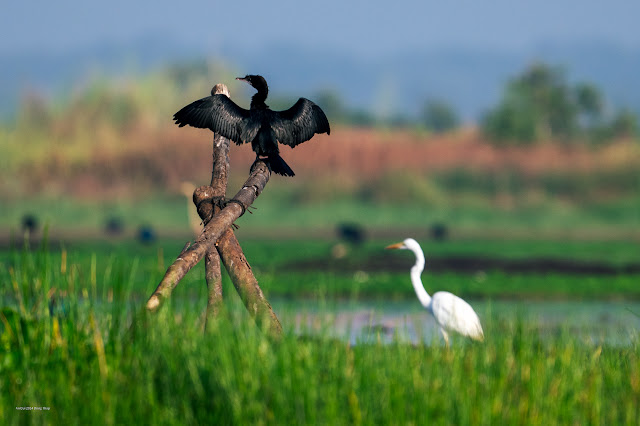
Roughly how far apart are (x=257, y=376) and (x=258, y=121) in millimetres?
2501

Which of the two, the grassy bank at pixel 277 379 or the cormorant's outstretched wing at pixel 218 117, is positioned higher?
the cormorant's outstretched wing at pixel 218 117

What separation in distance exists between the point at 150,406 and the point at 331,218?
3773cm

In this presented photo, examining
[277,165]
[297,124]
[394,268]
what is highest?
[297,124]

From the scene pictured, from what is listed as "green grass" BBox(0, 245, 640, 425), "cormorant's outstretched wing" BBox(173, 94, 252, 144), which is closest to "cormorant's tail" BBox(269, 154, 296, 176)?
"cormorant's outstretched wing" BBox(173, 94, 252, 144)

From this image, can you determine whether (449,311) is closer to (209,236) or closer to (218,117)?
(209,236)

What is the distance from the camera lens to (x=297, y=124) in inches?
319

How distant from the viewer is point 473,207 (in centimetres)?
4572

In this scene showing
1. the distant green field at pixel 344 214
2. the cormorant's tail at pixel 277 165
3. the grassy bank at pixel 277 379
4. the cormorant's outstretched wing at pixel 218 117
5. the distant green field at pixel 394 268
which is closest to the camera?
the grassy bank at pixel 277 379

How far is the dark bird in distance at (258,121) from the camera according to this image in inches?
308

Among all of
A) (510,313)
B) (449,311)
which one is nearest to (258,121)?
(449,311)

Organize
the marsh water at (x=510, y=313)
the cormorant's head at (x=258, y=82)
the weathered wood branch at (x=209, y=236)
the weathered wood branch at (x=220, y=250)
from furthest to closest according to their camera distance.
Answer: the marsh water at (x=510, y=313), the cormorant's head at (x=258, y=82), the weathered wood branch at (x=220, y=250), the weathered wood branch at (x=209, y=236)

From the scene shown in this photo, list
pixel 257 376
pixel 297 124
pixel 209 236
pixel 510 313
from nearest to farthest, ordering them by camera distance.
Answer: pixel 257 376 < pixel 209 236 < pixel 297 124 < pixel 510 313

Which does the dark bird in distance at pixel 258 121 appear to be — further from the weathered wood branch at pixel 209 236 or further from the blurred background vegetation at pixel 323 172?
the blurred background vegetation at pixel 323 172

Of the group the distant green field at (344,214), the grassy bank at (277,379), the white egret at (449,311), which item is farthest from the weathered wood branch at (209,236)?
the distant green field at (344,214)
